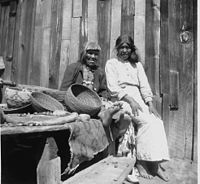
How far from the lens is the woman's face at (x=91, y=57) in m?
3.47

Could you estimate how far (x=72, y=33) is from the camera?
4008mm

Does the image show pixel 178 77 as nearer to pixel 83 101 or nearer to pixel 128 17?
pixel 128 17

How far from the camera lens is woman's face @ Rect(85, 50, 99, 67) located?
3.47 meters

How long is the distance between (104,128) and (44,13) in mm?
2623

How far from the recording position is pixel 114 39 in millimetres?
3789

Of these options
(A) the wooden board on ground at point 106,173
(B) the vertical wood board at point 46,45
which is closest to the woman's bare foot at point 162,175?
(A) the wooden board on ground at point 106,173

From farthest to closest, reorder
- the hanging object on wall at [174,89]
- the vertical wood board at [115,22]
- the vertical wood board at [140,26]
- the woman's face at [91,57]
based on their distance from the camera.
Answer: the vertical wood board at [115,22], the vertical wood board at [140,26], the woman's face at [91,57], the hanging object on wall at [174,89]

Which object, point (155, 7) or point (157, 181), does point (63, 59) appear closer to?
point (155, 7)

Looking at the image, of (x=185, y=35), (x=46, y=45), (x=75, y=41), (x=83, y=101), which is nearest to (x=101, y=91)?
(x=83, y=101)

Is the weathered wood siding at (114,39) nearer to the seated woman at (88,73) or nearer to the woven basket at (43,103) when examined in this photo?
the seated woman at (88,73)

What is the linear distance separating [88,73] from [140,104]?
A: 0.92 meters

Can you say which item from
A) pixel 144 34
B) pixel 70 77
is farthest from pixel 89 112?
pixel 144 34

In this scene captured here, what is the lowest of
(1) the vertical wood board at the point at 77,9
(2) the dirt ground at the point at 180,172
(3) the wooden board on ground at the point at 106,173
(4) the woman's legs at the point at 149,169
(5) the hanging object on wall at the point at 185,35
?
(2) the dirt ground at the point at 180,172

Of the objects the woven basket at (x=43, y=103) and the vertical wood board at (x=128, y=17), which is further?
the vertical wood board at (x=128, y=17)
